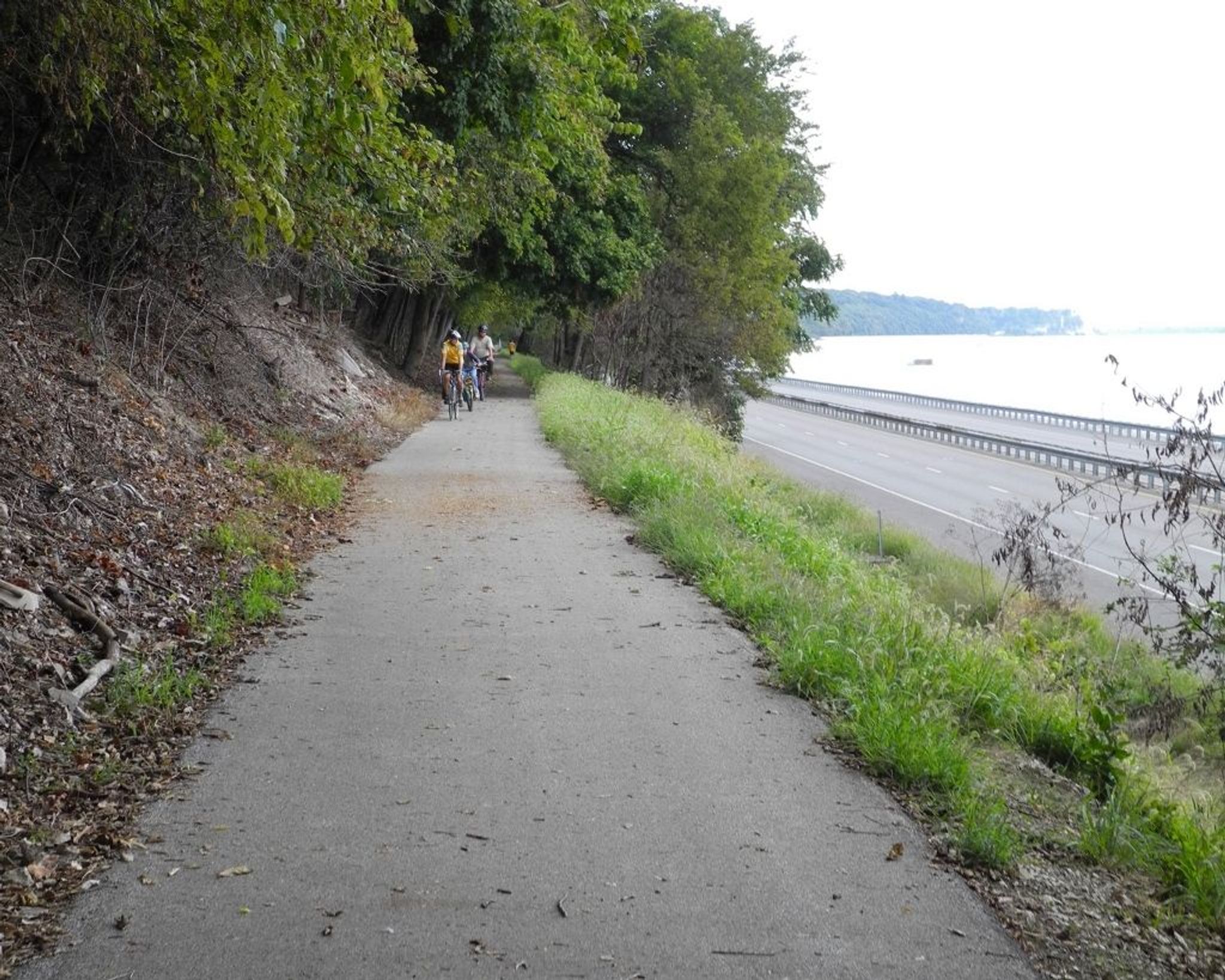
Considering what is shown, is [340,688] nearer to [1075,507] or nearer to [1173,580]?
[1173,580]

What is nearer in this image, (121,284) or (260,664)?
(260,664)

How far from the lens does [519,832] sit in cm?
491

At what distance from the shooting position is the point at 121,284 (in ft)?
47.2

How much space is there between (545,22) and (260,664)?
730 centimetres

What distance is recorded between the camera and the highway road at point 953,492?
66.2ft

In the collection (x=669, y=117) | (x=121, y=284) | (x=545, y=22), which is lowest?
(x=121, y=284)

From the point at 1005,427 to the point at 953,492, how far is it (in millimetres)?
31522

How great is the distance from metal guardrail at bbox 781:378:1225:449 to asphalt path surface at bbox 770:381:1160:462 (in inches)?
8.7

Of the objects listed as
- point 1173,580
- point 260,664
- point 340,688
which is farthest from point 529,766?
point 1173,580

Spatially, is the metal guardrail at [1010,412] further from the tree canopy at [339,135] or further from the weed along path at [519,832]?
the weed along path at [519,832]

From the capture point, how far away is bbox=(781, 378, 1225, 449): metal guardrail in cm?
4622

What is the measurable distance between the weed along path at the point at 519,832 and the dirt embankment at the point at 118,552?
11.1 inches

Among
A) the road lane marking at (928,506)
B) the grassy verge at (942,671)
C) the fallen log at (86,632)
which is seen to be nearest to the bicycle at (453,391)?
the road lane marking at (928,506)

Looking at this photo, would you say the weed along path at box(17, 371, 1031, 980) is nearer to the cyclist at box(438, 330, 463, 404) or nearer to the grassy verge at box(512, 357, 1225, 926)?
the grassy verge at box(512, 357, 1225, 926)
